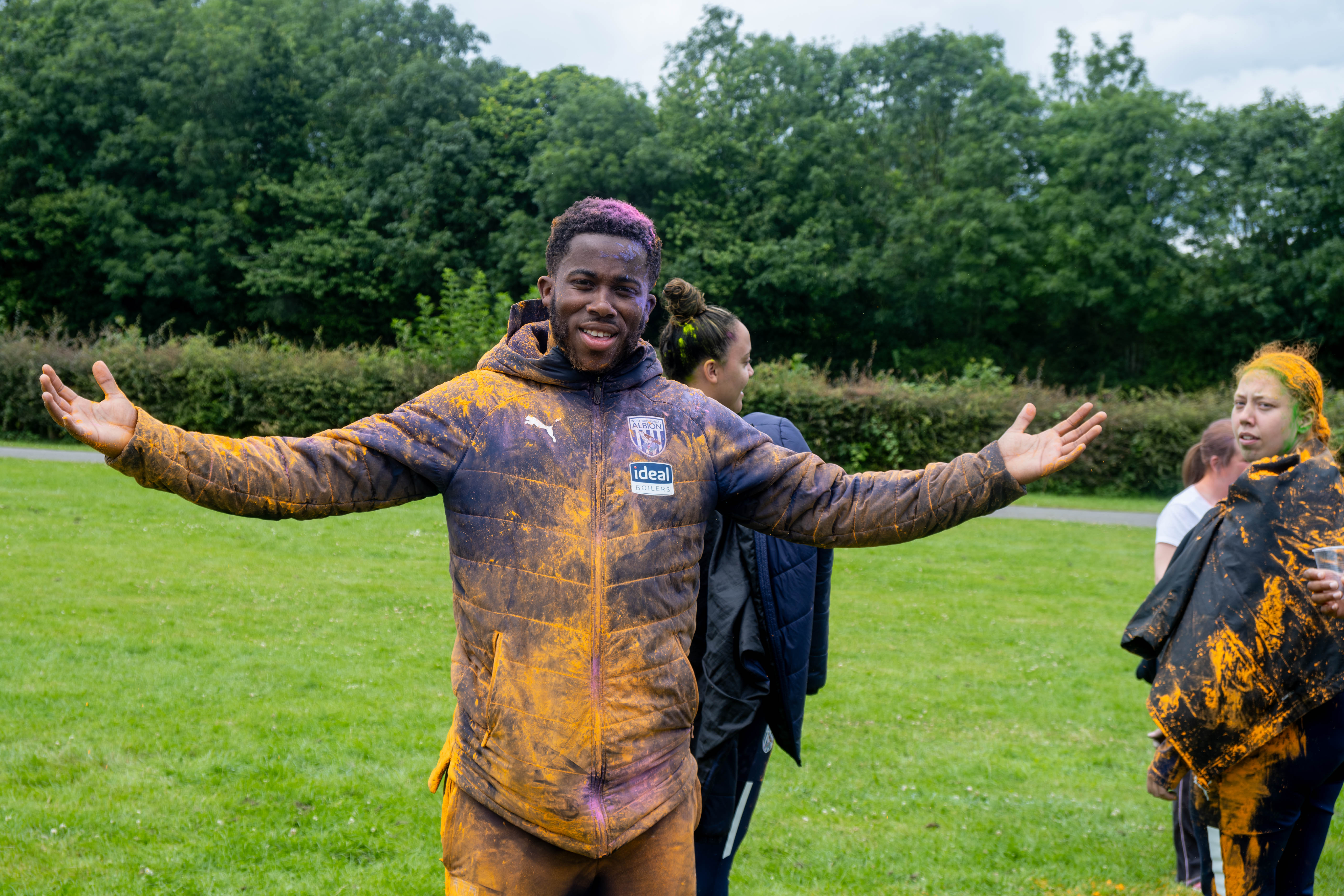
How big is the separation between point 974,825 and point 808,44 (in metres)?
45.1

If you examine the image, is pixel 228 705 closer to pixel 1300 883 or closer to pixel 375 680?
pixel 375 680

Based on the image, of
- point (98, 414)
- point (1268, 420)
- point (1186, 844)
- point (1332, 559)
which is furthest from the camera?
point (1186, 844)

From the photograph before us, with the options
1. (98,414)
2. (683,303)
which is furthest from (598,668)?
(683,303)

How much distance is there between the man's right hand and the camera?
85.9 inches

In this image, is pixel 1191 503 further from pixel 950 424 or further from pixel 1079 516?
pixel 950 424

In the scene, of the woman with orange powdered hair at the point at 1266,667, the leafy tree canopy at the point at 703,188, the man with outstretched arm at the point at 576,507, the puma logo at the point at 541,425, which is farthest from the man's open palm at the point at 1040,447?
the leafy tree canopy at the point at 703,188

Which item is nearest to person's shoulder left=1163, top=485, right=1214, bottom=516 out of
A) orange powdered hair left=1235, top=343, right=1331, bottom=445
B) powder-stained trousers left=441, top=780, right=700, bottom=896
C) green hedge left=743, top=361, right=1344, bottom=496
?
orange powdered hair left=1235, top=343, right=1331, bottom=445

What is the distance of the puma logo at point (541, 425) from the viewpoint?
97.3 inches

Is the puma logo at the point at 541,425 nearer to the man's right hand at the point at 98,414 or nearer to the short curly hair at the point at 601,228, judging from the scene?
the short curly hair at the point at 601,228

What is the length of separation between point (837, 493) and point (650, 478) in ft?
1.50

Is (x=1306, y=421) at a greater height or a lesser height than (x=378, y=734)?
greater

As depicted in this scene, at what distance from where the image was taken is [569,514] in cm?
240

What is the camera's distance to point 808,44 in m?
46.2

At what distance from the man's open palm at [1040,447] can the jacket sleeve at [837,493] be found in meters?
0.03
